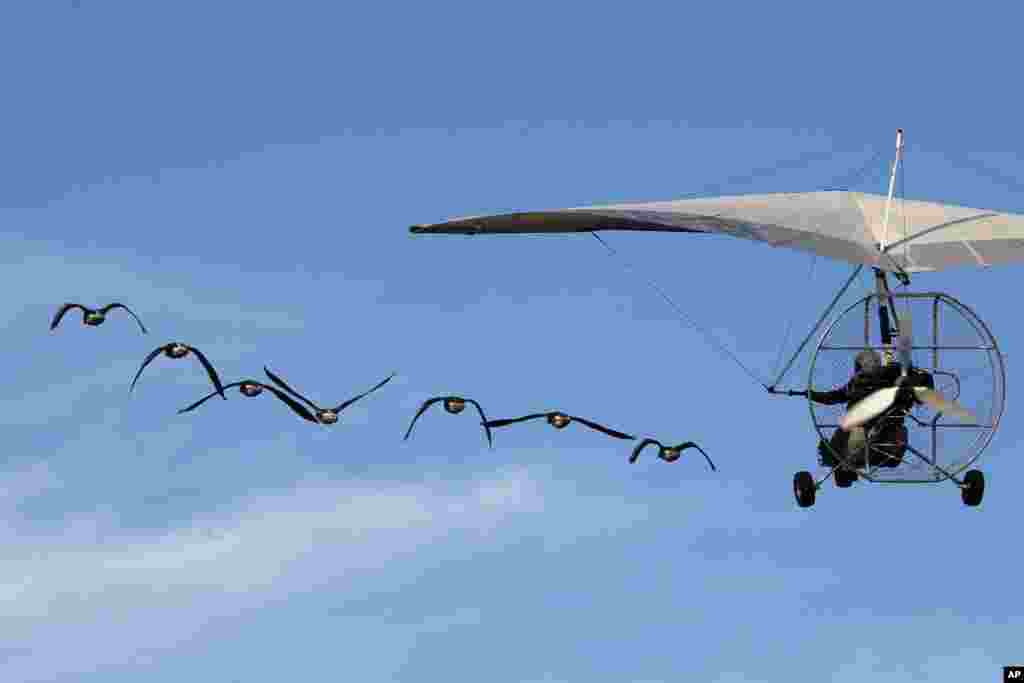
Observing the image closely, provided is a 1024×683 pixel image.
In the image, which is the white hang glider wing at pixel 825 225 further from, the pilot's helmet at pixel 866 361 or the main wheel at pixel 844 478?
the main wheel at pixel 844 478

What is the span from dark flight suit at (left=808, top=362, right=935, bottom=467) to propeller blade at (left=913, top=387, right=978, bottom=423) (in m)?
0.28

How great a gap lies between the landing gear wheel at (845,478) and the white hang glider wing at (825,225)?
312 cm

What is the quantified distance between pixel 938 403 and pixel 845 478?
7.19 ft

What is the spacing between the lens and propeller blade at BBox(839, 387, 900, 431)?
3316cm

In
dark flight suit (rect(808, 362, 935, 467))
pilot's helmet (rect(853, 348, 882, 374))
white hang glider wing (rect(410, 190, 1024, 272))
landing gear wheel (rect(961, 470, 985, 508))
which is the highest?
white hang glider wing (rect(410, 190, 1024, 272))

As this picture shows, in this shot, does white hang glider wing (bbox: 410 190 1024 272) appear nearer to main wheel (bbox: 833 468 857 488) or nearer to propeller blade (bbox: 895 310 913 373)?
propeller blade (bbox: 895 310 913 373)

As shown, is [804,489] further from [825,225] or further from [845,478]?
[825,225]

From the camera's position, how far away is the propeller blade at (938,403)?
3391cm

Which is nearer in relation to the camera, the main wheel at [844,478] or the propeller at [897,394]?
the propeller at [897,394]

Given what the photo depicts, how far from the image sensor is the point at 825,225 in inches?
1469

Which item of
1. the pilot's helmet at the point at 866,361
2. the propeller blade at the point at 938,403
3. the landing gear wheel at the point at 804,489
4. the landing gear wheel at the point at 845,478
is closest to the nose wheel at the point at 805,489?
the landing gear wheel at the point at 804,489

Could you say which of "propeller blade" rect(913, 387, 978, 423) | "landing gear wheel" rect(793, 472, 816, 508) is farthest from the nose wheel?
"propeller blade" rect(913, 387, 978, 423)

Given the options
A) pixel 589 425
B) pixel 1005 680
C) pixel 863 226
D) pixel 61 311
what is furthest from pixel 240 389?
pixel 1005 680

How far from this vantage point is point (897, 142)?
39.4 metres
